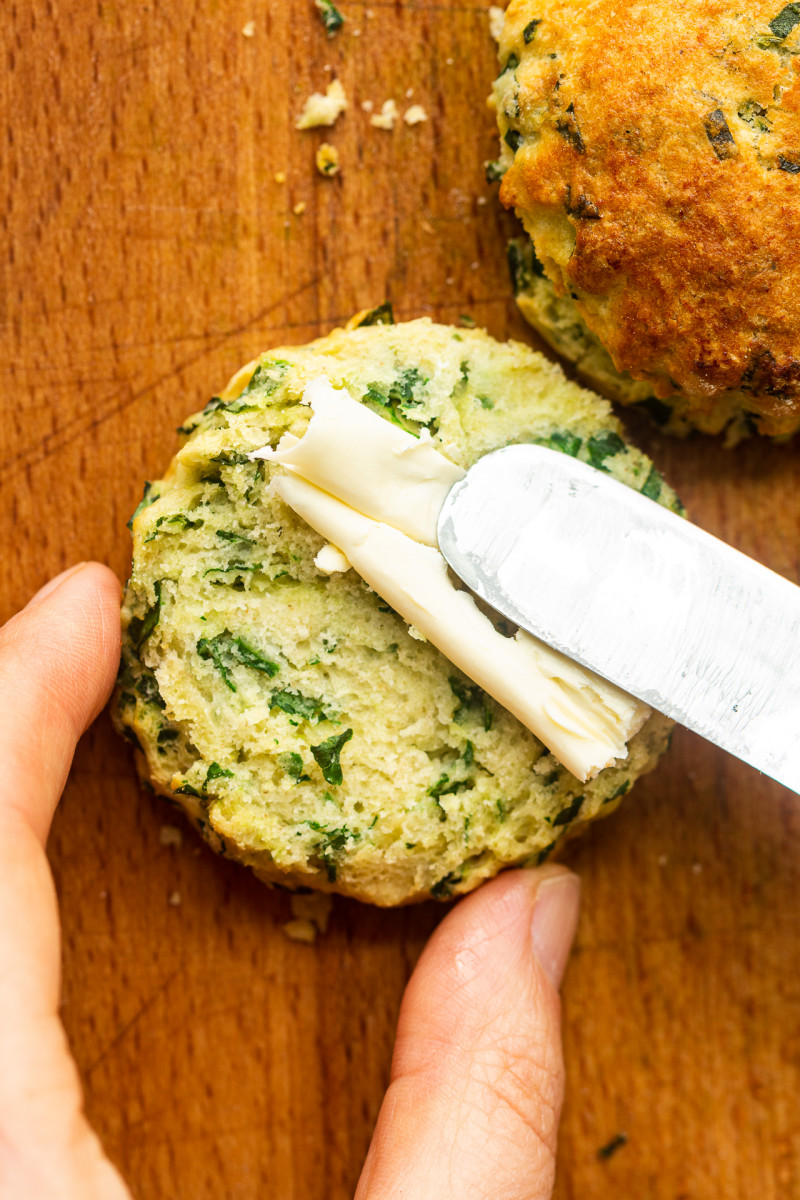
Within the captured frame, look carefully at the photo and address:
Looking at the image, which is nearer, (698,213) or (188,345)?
(698,213)

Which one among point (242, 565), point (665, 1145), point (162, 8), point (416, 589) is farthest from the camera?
point (665, 1145)

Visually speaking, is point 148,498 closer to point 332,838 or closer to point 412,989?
point 332,838

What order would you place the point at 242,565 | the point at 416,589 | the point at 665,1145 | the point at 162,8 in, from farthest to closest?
1. the point at 665,1145
2. the point at 162,8
3. the point at 242,565
4. the point at 416,589

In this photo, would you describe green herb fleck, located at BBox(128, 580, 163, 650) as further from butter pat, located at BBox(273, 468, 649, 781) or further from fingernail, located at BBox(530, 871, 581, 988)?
fingernail, located at BBox(530, 871, 581, 988)

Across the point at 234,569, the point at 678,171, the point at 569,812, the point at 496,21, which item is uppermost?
the point at 496,21

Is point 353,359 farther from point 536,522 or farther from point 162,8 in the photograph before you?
point 162,8

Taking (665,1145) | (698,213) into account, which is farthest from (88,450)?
(665,1145)

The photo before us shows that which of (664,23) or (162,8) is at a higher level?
(162,8)

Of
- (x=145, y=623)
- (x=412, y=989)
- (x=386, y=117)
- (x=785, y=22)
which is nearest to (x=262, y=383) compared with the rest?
(x=145, y=623)
